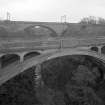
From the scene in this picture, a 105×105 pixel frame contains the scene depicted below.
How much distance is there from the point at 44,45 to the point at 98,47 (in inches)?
207

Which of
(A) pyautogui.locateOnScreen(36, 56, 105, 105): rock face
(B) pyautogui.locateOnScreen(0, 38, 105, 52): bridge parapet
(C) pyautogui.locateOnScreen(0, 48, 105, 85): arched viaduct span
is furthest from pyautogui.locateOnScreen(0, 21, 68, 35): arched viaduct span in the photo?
(C) pyautogui.locateOnScreen(0, 48, 105, 85): arched viaduct span

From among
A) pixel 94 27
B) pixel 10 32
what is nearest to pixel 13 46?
pixel 10 32

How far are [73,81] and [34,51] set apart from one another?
5941mm

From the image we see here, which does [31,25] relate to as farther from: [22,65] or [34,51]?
[22,65]

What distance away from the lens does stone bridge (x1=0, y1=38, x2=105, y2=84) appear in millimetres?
8875

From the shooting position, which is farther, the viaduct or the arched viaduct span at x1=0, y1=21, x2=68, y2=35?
the arched viaduct span at x1=0, y1=21, x2=68, y2=35

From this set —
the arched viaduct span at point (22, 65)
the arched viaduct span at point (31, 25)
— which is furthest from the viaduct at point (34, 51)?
the arched viaduct span at point (31, 25)

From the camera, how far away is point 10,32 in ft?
70.5

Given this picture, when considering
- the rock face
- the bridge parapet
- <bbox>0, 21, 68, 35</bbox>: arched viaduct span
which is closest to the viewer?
the bridge parapet

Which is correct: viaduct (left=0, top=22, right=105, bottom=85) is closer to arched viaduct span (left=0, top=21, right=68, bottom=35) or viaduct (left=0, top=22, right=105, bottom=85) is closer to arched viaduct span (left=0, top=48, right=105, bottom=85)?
arched viaduct span (left=0, top=48, right=105, bottom=85)

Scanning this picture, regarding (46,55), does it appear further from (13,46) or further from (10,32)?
(10,32)

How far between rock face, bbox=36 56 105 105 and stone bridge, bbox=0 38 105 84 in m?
2.51

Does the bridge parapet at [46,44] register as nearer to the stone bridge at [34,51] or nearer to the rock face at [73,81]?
the stone bridge at [34,51]

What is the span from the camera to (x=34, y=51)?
957 cm
